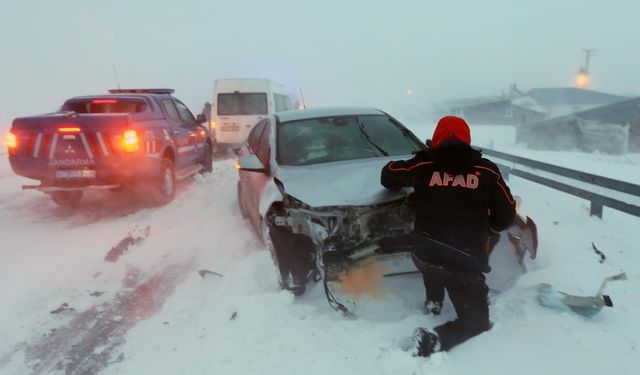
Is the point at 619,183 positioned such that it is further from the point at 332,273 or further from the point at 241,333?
the point at 241,333

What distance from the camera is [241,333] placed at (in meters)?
3.33

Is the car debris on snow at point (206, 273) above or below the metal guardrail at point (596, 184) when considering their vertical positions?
below

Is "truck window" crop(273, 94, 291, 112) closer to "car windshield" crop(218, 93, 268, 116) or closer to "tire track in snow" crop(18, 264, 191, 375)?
"car windshield" crop(218, 93, 268, 116)

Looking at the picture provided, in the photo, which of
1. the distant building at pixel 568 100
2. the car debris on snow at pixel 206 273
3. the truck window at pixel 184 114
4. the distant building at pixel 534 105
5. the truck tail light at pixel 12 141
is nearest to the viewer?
the car debris on snow at pixel 206 273

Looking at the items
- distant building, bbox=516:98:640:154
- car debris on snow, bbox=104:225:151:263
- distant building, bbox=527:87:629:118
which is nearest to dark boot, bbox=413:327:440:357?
car debris on snow, bbox=104:225:151:263

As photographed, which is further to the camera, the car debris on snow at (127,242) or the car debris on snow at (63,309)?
the car debris on snow at (127,242)

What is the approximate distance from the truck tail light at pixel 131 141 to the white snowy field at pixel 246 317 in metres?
1.40

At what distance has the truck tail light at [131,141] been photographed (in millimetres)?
6473

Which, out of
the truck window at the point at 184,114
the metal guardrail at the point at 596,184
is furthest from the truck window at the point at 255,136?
the metal guardrail at the point at 596,184

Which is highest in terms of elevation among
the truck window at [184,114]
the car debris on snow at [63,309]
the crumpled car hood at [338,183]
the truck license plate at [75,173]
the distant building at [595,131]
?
the truck window at [184,114]

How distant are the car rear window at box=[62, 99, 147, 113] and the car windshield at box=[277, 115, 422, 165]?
153 inches

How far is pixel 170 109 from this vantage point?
861 centimetres

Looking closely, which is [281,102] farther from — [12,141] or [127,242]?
[127,242]

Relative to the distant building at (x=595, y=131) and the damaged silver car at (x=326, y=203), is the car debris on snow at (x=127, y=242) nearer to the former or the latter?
the damaged silver car at (x=326, y=203)
